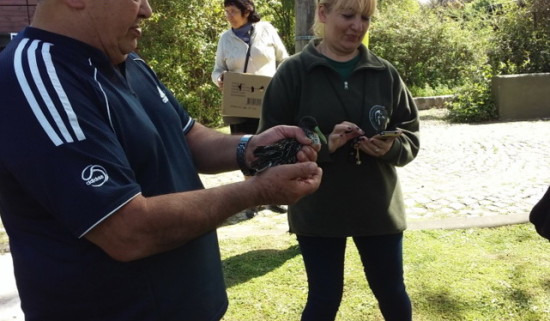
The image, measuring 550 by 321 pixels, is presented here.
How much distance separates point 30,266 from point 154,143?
49 centimetres

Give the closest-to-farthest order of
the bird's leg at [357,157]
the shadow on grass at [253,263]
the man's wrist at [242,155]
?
the man's wrist at [242,155] → the bird's leg at [357,157] → the shadow on grass at [253,263]

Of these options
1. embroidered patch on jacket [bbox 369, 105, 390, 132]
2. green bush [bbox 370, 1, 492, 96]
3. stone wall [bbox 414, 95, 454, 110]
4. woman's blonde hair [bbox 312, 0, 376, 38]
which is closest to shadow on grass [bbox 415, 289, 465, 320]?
embroidered patch on jacket [bbox 369, 105, 390, 132]

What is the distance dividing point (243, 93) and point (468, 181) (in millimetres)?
3298

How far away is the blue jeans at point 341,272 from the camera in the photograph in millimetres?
2674

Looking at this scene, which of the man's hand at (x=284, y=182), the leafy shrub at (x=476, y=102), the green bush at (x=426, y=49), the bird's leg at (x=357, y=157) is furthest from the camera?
the green bush at (x=426, y=49)

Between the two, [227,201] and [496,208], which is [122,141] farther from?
[496,208]

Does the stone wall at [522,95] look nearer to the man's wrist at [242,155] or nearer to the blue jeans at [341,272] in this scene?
the blue jeans at [341,272]

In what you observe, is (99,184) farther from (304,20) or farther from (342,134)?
(304,20)

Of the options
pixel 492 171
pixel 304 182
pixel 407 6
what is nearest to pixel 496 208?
pixel 492 171

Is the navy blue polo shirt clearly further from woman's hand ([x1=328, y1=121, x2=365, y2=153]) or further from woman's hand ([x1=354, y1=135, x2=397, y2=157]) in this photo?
woman's hand ([x1=354, y1=135, x2=397, y2=157])

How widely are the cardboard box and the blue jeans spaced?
8.62 ft

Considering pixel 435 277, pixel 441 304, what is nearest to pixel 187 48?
pixel 435 277

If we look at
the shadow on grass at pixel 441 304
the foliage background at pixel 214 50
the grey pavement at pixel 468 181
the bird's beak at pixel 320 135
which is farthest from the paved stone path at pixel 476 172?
the bird's beak at pixel 320 135

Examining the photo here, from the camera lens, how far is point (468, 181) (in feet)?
22.7
